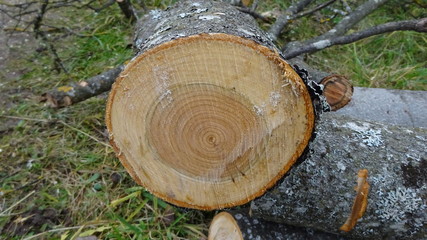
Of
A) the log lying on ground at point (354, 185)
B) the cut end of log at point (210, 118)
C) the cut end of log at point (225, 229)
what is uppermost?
the cut end of log at point (210, 118)

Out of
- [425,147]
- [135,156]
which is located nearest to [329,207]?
[425,147]

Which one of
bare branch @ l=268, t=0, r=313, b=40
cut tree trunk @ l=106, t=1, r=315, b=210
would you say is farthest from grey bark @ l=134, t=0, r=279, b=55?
bare branch @ l=268, t=0, r=313, b=40

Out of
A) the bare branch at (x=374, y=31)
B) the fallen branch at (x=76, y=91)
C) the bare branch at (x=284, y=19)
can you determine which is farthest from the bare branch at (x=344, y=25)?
the fallen branch at (x=76, y=91)

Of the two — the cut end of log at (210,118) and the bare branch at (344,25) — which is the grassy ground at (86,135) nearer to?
the bare branch at (344,25)

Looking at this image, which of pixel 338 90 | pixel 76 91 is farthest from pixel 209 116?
pixel 76 91

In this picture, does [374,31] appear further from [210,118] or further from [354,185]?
[210,118]

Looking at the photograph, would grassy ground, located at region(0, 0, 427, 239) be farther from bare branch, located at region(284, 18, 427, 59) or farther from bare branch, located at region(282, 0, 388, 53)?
bare branch, located at region(284, 18, 427, 59)
